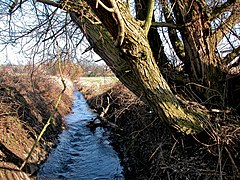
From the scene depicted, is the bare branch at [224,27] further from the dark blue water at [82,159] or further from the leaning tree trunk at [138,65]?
the dark blue water at [82,159]

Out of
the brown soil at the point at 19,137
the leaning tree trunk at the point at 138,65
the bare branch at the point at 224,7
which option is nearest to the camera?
the leaning tree trunk at the point at 138,65

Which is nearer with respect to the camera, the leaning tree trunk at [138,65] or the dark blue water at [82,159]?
the leaning tree trunk at [138,65]

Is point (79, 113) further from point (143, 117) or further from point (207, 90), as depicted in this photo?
point (207, 90)

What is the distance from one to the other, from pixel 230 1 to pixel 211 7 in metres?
0.37

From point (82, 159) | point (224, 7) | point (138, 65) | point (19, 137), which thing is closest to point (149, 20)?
point (138, 65)

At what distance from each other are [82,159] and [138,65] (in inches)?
220

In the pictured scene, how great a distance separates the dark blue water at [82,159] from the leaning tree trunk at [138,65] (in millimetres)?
3361

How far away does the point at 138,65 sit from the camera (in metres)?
3.74

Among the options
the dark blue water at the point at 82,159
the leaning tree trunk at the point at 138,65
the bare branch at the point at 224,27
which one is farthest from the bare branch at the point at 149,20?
the dark blue water at the point at 82,159

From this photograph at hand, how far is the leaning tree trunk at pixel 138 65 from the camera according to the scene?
3438 mm

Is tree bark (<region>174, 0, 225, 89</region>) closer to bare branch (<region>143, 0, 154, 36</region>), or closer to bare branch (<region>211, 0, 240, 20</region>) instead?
bare branch (<region>211, 0, 240, 20</region>)

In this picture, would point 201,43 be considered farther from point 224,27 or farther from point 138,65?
point 138,65

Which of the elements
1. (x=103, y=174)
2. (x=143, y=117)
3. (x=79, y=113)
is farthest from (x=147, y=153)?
(x=79, y=113)

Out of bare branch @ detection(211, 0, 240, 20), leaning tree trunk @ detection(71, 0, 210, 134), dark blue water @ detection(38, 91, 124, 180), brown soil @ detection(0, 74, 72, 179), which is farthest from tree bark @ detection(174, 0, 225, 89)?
dark blue water @ detection(38, 91, 124, 180)
